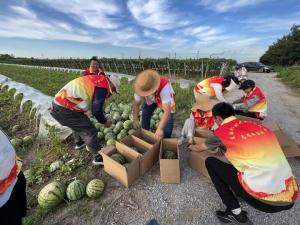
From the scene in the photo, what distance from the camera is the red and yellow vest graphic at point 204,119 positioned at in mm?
3777

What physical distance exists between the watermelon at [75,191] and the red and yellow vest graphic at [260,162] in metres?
1.97

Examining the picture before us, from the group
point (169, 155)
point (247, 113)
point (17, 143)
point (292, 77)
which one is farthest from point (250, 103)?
point (292, 77)

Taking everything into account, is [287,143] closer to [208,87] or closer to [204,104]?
[204,104]

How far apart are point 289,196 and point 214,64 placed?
19956 millimetres

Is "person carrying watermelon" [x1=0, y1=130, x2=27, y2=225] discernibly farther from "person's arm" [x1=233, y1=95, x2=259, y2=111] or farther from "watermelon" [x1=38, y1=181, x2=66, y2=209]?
"person's arm" [x1=233, y1=95, x2=259, y2=111]

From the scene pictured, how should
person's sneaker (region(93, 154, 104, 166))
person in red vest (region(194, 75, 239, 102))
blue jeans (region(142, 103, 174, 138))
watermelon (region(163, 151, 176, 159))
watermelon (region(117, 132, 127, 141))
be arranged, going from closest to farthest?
watermelon (region(163, 151, 176, 159))
person's sneaker (region(93, 154, 104, 166))
blue jeans (region(142, 103, 174, 138))
watermelon (region(117, 132, 127, 141))
person in red vest (region(194, 75, 239, 102))

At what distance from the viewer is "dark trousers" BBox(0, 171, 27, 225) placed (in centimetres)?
162

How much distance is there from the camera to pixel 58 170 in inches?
139

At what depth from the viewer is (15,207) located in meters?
1.74

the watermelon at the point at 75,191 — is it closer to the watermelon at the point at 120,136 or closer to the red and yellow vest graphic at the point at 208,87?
the watermelon at the point at 120,136

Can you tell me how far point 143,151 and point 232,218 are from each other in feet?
5.07

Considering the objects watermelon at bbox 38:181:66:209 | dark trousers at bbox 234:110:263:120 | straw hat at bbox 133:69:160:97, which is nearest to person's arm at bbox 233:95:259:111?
dark trousers at bbox 234:110:263:120

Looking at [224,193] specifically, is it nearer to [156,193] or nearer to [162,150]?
[156,193]

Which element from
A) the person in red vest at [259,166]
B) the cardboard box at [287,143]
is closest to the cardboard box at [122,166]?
the person in red vest at [259,166]
